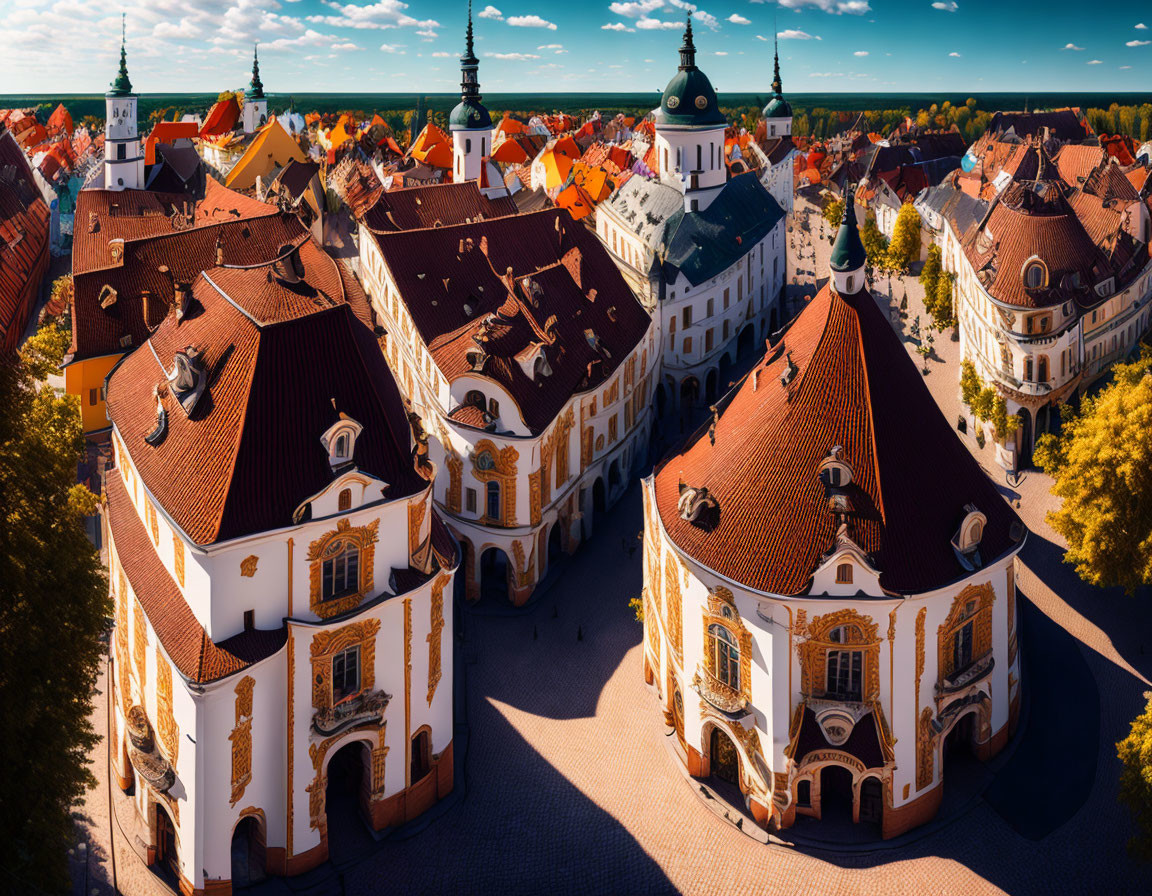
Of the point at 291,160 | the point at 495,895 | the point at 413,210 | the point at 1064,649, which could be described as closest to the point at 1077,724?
the point at 1064,649

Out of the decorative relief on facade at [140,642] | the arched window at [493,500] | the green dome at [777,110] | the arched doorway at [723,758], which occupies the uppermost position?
the green dome at [777,110]

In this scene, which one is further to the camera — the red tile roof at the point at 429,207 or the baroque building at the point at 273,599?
the red tile roof at the point at 429,207

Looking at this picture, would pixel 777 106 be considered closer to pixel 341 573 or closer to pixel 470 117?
pixel 470 117

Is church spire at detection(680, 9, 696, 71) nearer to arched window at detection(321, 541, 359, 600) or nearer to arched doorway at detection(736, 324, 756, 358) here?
arched doorway at detection(736, 324, 756, 358)

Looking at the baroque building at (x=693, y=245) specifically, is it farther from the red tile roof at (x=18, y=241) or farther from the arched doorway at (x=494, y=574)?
the red tile roof at (x=18, y=241)

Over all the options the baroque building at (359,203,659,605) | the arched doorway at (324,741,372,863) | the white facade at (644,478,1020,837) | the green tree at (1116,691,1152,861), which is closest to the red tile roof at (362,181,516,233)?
the baroque building at (359,203,659,605)

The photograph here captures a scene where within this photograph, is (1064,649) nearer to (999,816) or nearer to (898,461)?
(999,816)

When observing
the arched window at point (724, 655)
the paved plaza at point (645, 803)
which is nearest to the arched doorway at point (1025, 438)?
the paved plaza at point (645, 803)
